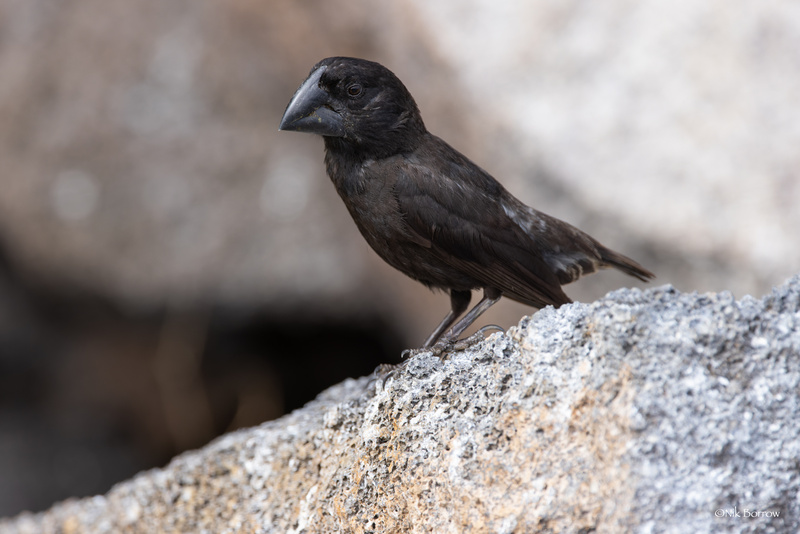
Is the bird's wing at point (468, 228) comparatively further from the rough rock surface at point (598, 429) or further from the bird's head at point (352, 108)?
the rough rock surface at point (598, 429)

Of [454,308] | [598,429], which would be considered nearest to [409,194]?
[454,308]

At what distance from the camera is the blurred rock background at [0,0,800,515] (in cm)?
480

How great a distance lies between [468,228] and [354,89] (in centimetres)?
78

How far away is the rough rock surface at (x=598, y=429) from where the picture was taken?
1816mm

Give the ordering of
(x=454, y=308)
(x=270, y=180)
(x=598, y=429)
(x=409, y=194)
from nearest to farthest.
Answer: (x=598, y=429), (x=409, y=194), (x=454, y=308), (x=270, y=180)

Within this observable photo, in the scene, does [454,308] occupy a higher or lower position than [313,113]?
lower

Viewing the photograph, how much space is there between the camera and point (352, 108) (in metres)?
3.45

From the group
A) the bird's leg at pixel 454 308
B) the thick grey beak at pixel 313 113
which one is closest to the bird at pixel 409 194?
the thick grey beak at pixel 313 113

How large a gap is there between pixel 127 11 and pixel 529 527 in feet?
18.0

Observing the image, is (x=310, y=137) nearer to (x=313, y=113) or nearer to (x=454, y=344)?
(x=313, y=113)

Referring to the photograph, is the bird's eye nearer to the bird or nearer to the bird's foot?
the bird

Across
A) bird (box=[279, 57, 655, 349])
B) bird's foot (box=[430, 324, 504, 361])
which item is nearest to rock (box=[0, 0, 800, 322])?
bird (box=[279, 57, 655, 349])

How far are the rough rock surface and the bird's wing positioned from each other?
0.88 m

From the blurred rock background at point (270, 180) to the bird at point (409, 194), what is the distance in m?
1.64
